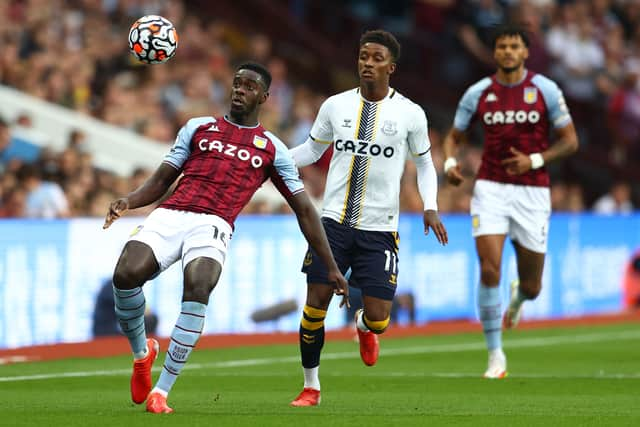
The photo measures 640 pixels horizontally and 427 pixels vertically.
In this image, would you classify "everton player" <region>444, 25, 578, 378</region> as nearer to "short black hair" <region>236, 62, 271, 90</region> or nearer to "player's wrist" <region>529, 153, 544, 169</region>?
"player's wrist" <region>529, 153, 544, 169</region>

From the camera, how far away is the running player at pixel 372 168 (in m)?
10.3

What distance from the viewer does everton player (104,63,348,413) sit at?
358 inches

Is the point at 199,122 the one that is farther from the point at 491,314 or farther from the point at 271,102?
the point at 271,102

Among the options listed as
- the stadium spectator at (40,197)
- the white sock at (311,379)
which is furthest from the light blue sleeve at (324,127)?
the stadium spectator at (40,197)

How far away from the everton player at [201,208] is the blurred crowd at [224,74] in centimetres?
732

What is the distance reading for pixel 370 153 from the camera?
10320 millimetres

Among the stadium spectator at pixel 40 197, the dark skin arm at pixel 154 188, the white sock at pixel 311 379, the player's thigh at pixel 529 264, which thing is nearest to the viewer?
the dark skin arm at pixel 154 188

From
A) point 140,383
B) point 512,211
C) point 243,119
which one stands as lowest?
point 140,383

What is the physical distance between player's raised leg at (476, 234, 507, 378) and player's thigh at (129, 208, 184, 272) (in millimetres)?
3942

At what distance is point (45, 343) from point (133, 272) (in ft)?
22.8

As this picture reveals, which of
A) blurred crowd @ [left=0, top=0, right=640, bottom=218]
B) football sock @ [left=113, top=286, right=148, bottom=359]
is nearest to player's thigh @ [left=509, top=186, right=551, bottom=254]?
football sock @ [left=113, top=286, right=148, bottom=359]

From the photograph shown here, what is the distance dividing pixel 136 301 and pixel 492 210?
431 cm

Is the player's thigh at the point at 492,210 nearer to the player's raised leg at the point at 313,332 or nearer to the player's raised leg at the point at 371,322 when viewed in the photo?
the player's raised leg at the point at 371,322

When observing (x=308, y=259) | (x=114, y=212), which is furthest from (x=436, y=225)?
(x=114, y=212)
